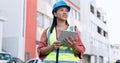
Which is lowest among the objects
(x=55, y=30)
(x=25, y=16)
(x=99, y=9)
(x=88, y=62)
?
(x=88, y=62)

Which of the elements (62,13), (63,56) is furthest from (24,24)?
(63,56)

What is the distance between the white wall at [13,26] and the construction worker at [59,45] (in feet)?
64.4

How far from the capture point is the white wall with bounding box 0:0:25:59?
2286 centimetres

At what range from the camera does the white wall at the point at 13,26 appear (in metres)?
22.9

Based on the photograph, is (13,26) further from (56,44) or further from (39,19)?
(56,44)

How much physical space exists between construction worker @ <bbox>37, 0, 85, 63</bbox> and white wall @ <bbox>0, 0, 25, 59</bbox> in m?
19.6

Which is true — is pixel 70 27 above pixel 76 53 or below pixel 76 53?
above

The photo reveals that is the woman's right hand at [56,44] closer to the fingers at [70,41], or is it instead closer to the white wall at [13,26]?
the fingers at [70,41]

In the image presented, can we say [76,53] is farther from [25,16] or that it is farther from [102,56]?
[102,56]

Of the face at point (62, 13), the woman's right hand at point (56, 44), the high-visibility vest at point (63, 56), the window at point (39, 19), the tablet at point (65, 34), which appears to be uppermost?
the window at point (39, 19)

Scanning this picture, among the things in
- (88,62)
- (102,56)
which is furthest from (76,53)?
(102,56)

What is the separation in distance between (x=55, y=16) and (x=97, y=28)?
45.6 meters

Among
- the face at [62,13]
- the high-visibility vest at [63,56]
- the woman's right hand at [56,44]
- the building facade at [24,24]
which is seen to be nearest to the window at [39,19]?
the building facade at [24,24]

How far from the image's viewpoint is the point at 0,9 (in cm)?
2423
